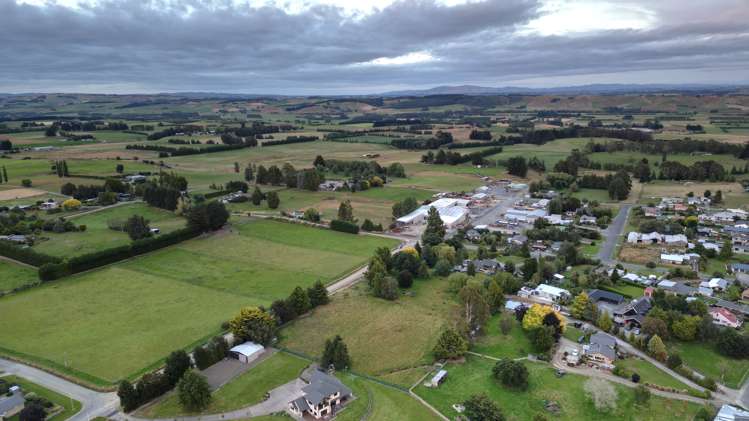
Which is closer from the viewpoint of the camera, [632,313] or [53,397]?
[53,397]

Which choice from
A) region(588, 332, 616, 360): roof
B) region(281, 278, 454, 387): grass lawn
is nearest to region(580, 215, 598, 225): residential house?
region(281, 278, 454, 387): grass lawn

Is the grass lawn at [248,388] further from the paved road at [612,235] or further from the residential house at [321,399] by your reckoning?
the paved road at [612,235]

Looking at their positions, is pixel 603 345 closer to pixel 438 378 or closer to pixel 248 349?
pixel 438 378

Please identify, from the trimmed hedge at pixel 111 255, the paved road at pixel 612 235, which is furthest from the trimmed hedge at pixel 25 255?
the paved road at pixel 612 235

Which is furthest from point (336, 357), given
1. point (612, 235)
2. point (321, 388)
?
point (612, 235)

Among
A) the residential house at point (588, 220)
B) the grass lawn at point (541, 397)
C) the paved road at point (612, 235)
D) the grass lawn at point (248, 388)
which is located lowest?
the paved road at point (612, 235)

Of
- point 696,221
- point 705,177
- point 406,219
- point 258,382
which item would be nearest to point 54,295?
point 258,382

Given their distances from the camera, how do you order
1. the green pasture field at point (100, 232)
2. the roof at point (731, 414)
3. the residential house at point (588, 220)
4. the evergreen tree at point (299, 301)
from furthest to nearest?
the residential house at point (588, 220) < the green pasture field at point (100, 232) < the evergreen tree at point (299, 301) < the roof at point (731, 414)

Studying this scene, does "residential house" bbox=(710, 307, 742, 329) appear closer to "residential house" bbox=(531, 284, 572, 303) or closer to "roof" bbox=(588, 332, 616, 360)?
"roof" bbox=(588, 332, 616, 360)
